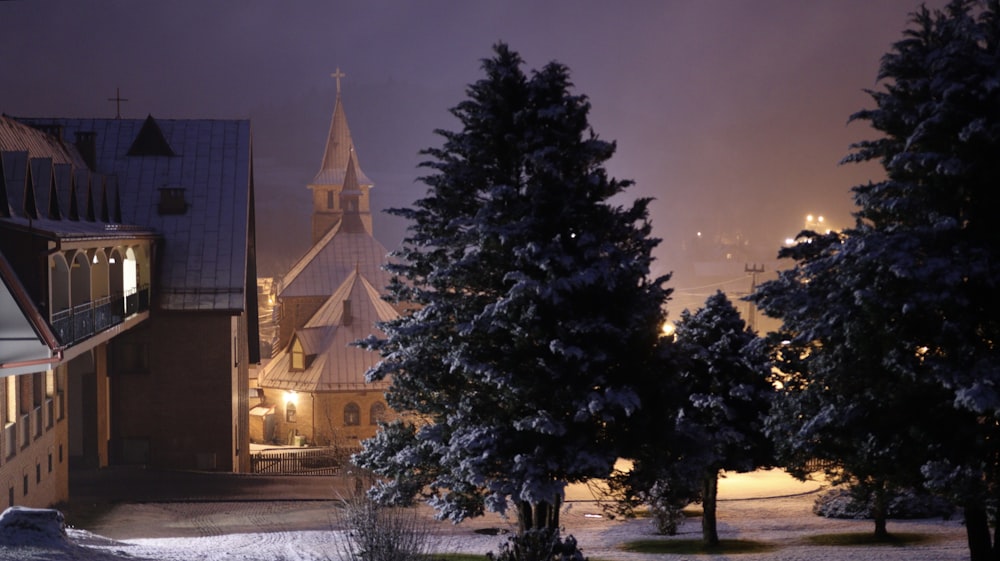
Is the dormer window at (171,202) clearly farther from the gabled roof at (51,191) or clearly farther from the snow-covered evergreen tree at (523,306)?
the snow-covered evergreen tree at (523,306)

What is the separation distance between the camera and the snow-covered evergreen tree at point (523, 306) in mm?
14234

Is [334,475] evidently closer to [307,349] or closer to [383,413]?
[383,413]

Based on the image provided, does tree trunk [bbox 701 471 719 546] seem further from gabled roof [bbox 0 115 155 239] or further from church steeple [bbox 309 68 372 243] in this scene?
church steeple [bbox 309 68 372 243]

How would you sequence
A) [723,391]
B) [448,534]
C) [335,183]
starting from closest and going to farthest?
[723,391]
[448,534]
[335,183]

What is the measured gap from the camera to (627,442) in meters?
15.1

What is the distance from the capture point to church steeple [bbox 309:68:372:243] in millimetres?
86188

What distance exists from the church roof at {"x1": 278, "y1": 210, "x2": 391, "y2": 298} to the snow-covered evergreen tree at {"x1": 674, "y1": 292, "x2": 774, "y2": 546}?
43.9 m

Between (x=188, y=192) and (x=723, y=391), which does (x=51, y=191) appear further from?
(x=723, y=391)

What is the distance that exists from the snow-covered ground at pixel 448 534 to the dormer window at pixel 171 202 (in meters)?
12.8

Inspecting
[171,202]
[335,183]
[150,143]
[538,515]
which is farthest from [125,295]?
[335,183]

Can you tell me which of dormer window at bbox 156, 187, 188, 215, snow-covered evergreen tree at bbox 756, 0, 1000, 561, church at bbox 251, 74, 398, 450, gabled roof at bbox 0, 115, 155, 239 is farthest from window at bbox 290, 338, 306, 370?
snow-covered evergreen tree at bbox 756, 0, 1000, 561

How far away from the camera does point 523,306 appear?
47.2 feet

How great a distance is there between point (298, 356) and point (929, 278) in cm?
4287

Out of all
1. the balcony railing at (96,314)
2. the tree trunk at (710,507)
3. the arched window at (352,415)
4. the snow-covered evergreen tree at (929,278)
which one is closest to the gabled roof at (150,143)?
the balcony railing at (96,314)
